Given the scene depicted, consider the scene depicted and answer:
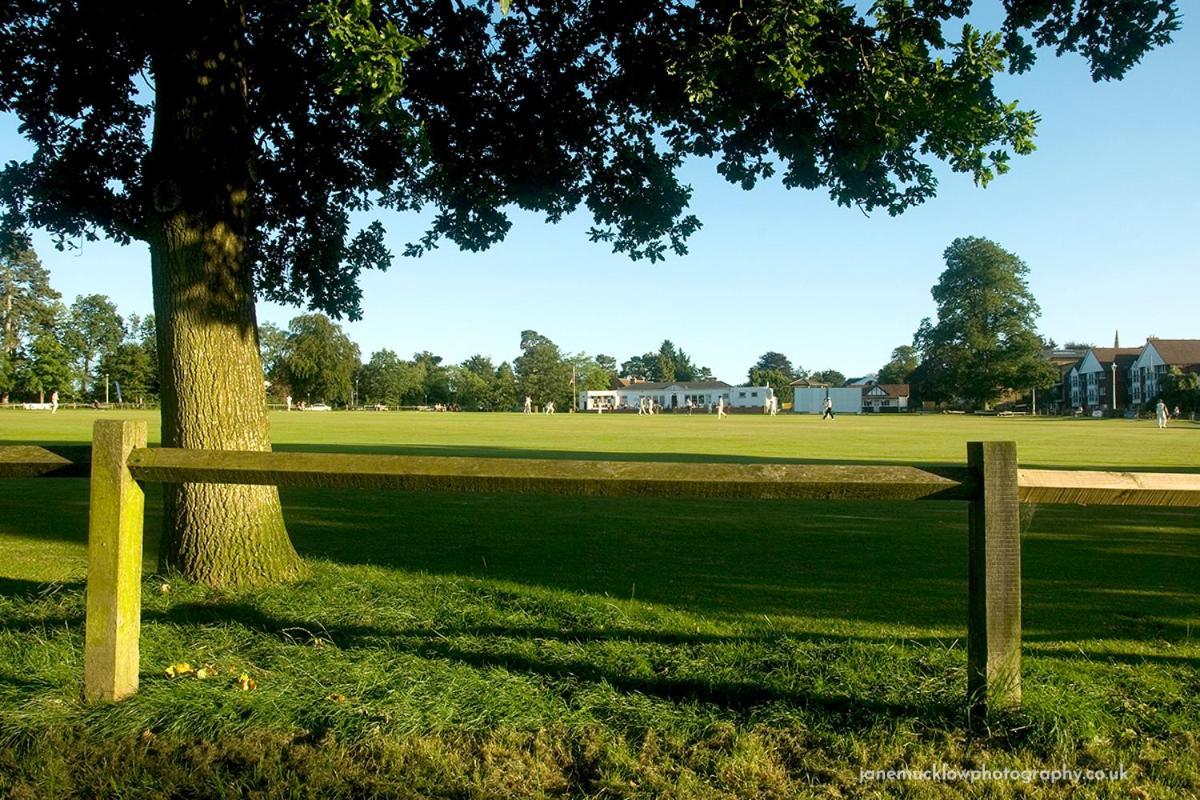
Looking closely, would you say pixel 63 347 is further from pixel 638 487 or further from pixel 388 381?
pixel 638 487

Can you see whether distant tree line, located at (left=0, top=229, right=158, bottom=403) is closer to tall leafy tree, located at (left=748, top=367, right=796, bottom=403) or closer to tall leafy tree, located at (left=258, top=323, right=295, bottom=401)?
tall leafy tree, located at (left=258, top=323, right=295, bottom=401)

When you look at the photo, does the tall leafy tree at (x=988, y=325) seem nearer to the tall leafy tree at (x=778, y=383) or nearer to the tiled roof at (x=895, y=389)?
the tiled roof at (x=895, y=389)

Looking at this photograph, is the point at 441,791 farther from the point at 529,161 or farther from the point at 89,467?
the point at 529,161

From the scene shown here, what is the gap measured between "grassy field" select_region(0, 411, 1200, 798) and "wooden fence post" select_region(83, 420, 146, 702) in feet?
0.54

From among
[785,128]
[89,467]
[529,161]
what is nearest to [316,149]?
[529,161]

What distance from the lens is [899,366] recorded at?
16062cm

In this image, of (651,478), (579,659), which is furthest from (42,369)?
(651,478)

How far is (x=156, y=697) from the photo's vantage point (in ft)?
13.3

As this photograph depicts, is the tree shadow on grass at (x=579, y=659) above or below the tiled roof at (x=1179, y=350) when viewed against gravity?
below

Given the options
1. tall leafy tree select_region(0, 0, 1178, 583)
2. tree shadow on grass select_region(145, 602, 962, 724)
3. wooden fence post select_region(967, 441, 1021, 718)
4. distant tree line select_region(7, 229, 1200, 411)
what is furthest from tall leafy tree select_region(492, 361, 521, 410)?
wooden fence post select_region(967, 441, 1021, 718)

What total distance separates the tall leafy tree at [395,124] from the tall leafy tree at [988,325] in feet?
280

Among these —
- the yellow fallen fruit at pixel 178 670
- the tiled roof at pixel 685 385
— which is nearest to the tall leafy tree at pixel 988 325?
the tiled roof at pixel 685 385

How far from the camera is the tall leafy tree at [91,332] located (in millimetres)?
113875

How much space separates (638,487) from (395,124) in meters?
3.29
